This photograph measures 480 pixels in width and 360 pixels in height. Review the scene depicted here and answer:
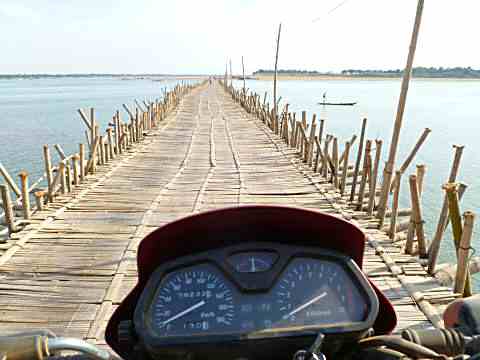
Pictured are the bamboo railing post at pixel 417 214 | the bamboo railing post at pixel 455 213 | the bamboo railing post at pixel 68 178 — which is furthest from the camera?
the bamboo railing post at pixel 68 178

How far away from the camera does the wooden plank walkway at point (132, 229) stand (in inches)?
126

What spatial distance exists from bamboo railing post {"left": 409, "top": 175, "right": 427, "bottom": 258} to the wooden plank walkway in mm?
215

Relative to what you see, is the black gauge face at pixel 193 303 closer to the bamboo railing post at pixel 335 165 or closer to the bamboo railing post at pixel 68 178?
the bamboo railing post at pixel 68 178

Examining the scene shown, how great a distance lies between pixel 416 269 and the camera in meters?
3.76

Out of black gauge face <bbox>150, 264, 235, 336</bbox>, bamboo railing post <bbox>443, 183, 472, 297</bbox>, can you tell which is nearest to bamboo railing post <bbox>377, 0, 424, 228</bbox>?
bamboo railing post <bbox>443, 183, 472, 297</bbox>

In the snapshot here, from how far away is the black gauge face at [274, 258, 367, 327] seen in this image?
A: 1.35 m

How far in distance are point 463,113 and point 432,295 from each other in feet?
111

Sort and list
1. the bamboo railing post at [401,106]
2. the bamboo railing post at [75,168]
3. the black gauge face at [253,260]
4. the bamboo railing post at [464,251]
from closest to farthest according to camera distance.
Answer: the black gauge face at [253,260] → the bamboo railing post at [464,251] → the bamboo railing post at [401,106] → the bamboo railing post at [75,168]

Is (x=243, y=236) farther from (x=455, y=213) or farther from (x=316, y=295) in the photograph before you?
(x=455, y=213)

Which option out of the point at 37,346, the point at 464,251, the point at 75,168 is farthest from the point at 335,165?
the point at 37,346

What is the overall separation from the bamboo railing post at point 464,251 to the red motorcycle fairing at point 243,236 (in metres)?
2.08

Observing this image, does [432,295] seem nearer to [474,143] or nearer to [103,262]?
[103,262]

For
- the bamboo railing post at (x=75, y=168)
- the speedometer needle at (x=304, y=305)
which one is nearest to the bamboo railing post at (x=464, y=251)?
the speedometer needle at (x=304, y=305)

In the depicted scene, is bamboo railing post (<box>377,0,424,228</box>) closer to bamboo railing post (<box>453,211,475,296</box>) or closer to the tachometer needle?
bamboo railing post (<box>453,211,475,296</box>)
